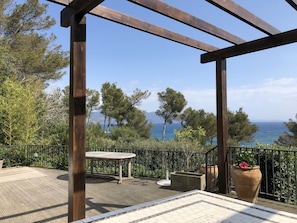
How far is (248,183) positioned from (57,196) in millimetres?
3245

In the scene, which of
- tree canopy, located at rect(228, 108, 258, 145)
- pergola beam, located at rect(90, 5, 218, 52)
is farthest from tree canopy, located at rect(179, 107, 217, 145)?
pergola beam, located at rect(90, 5, 218, 52)

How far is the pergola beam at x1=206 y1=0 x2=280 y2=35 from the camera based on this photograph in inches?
96.9

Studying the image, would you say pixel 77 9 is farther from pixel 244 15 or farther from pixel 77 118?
pixel 244 15

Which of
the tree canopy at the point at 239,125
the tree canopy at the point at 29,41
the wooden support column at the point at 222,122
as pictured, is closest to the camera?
the wooden support column at the point at 222,122

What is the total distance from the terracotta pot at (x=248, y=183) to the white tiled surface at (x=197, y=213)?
65cm

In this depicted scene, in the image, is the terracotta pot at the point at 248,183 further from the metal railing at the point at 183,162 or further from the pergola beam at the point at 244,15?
the pergola beam at the point at 244,15

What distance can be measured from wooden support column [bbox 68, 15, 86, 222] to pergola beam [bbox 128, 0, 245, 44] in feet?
2.24

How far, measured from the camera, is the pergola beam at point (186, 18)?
253 centimetres

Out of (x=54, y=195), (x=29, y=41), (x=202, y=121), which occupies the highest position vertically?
(x=29, y=41)

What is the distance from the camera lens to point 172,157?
20.3 feet

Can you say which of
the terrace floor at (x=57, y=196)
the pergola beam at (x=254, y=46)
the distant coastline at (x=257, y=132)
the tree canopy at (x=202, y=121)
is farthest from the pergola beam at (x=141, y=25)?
the tree canopy at (x=202, y=121)

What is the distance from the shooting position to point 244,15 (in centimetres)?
274

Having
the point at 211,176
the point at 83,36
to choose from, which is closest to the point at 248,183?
the point at 211,176

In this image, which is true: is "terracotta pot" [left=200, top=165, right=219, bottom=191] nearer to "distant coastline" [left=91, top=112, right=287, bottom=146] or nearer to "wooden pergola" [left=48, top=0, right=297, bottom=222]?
"distant coastline" [left=91, top=112, right=287, bottom=146]
